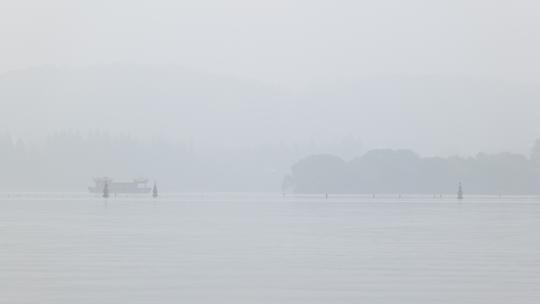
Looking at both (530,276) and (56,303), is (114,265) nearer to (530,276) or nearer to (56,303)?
(56,303)

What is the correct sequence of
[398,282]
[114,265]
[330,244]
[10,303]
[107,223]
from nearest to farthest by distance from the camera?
[10,303]
[398,282]
[114,265]
[330,244]
[107,223]

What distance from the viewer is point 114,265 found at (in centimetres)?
2406

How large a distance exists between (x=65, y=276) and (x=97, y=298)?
359 cm

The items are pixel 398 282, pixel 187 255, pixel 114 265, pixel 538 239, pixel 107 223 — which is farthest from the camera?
pixel 107 223

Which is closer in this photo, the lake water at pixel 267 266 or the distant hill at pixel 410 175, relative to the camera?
the lake water at pixel 267 266

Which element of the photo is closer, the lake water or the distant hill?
the lake water

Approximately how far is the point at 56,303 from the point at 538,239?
2018cm

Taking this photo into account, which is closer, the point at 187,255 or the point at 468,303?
the point at 468,303

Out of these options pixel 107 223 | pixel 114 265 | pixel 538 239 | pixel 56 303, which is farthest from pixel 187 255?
pixel 107 223

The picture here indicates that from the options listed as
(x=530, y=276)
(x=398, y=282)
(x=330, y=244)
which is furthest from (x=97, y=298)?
(x=330, y=244)

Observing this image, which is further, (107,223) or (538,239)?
(107,223)

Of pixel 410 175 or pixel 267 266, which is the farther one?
pixel 410 175

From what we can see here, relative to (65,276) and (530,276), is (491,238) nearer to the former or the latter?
(530,276)

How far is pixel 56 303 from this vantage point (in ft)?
57.5
